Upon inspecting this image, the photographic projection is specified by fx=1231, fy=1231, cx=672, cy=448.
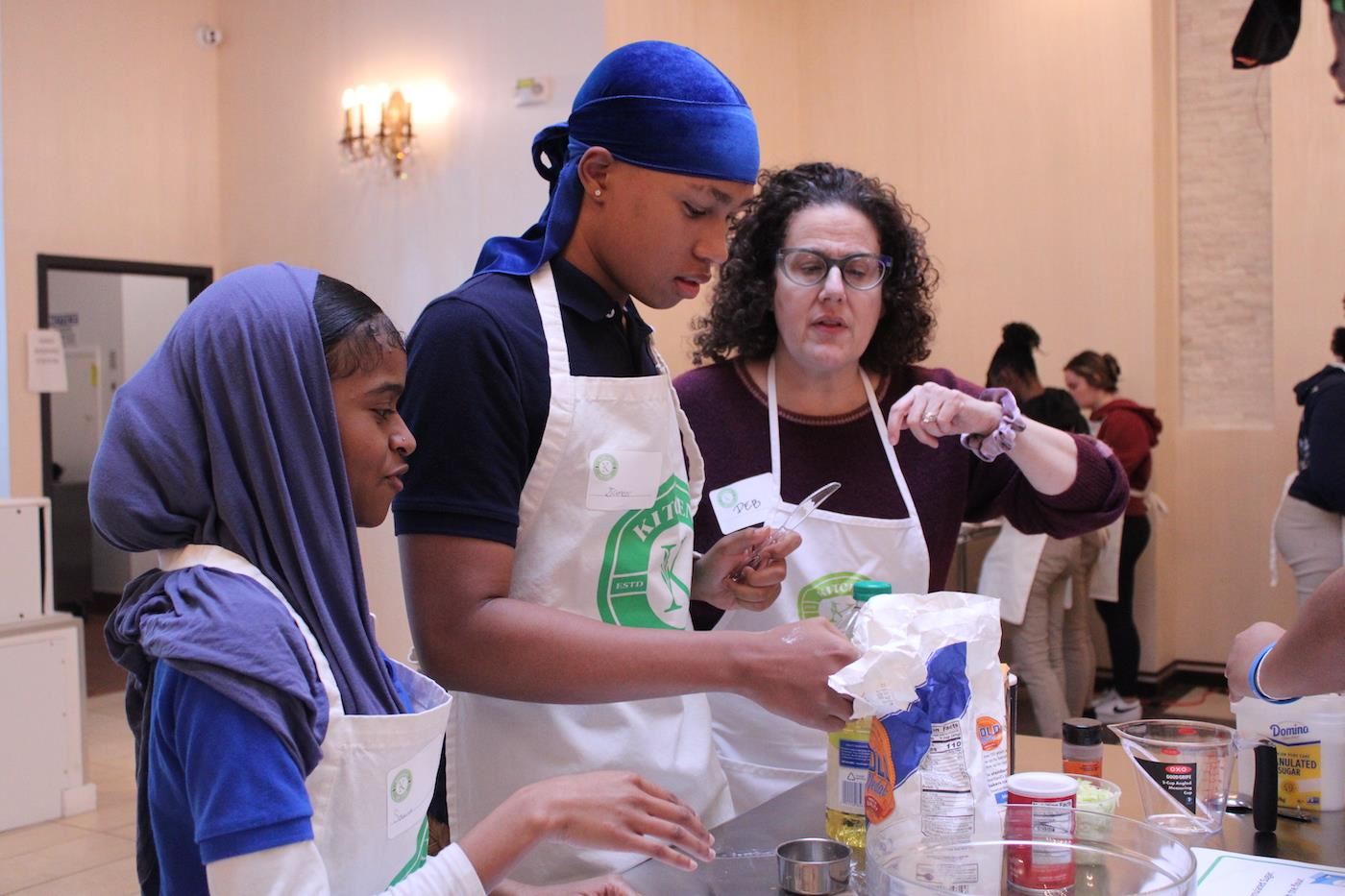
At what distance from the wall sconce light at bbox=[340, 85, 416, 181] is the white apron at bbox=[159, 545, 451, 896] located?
5.09m

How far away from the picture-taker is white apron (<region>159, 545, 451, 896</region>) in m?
1.06

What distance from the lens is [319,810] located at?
106cm

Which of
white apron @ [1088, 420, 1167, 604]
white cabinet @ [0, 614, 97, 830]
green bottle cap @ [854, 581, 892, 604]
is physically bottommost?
white cabinet @ [0, 614, 97, 830]

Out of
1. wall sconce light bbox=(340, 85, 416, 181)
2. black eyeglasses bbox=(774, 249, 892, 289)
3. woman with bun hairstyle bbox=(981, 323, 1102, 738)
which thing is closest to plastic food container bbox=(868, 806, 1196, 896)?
black eyeglasses bbox=(774, 249, 892, 289)

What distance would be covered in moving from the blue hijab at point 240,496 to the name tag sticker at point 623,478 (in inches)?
13.6

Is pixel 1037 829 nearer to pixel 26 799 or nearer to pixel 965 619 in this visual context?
pixel 965 619

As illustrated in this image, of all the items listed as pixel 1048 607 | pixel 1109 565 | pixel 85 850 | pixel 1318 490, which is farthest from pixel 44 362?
pixel 1318 490

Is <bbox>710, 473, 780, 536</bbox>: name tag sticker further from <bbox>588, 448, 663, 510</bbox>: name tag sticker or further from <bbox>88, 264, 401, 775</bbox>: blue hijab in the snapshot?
<bbox>88, 264, 401, 775</bbox>: blue hijab

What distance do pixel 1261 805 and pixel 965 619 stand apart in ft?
1.81

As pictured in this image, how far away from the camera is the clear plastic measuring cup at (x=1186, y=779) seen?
56.7 inches

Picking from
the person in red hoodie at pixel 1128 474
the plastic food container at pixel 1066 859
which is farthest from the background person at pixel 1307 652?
the person in red hoodie at pixel 1128 474

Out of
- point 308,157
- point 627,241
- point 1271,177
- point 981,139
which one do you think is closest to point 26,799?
point 308,157

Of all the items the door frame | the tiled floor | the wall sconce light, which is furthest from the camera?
the door frame

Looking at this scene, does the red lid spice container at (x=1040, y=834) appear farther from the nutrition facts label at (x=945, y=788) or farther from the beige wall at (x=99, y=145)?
the beige wall at (x=99, y=145)
